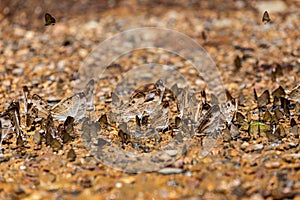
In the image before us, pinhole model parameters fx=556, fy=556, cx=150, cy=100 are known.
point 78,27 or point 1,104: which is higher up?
point 78,27

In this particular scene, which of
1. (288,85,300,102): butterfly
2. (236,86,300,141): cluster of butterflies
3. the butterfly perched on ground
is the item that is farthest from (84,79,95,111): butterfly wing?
(288,85,300,102): butterfly

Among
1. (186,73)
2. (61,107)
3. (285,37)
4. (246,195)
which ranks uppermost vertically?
(285,37)

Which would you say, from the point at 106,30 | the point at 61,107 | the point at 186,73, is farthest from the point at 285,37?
the point at 61,107

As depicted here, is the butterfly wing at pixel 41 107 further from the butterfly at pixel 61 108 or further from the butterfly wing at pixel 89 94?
the butterfly wing at pixel 89 94

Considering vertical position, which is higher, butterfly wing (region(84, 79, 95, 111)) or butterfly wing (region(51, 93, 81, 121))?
butterfly wing (region(84, 79, 95, 111))

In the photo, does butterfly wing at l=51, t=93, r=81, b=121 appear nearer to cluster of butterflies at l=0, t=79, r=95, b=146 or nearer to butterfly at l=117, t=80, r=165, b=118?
cluster of butterflies at l=0, t=79, r=95, b=146

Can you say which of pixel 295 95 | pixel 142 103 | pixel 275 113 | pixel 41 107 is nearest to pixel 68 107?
pixel 41 107

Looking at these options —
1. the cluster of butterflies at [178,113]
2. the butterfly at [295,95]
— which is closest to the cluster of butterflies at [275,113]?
the butterfly at [295,95]

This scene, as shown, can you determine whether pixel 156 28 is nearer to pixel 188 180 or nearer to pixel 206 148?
pixel 206 148
